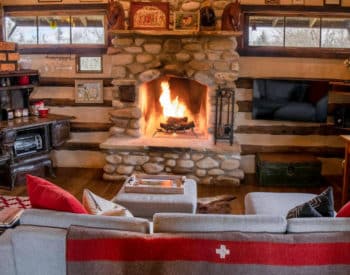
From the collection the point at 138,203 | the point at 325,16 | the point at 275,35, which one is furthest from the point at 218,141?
the point at 138,203

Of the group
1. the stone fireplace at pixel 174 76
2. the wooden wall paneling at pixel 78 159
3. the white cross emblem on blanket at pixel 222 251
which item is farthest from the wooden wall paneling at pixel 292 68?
the white cross emblem on blanket at pixel 222 251

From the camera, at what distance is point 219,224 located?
2.47 metres

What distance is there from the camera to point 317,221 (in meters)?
2.51

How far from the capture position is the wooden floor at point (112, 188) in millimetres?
5430

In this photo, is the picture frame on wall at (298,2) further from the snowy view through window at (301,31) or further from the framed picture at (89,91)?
the framed picture at (89,91)

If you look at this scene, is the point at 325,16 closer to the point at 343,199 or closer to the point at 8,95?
the point at 343,199

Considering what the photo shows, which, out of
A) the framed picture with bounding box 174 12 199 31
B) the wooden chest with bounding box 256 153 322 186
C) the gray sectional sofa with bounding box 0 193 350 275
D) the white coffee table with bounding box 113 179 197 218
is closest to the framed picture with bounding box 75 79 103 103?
the framed picture with bounding box 174 12 199 31

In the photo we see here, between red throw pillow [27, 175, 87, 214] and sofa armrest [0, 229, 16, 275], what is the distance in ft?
0.84

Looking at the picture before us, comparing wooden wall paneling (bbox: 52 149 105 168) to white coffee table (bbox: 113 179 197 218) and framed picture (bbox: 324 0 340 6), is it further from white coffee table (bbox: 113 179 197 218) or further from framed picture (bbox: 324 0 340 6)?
framed picture (bbox: 324 0 340 6)

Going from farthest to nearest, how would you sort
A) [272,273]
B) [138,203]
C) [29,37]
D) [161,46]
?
[29,37], [161,46], [138,203], [272,273]

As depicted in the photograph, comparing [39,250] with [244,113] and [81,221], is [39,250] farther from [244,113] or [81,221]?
[244,113]

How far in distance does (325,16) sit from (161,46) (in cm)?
219

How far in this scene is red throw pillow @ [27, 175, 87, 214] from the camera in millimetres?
2633

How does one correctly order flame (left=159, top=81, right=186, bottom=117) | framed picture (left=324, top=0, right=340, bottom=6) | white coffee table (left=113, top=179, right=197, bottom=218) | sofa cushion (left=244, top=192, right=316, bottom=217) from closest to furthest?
sofa cushion (left=244, top=192, right=316, bottom=217) → white coffee table (left=113, top=179, right=197, bottom=218) → framed picture (left=324, top=0, right=340, bottom=6) → flame (left=159, top=81, right=186, bottom=117)
